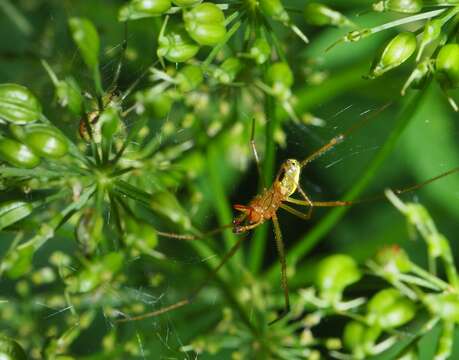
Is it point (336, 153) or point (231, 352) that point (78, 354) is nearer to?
point (231, 352)

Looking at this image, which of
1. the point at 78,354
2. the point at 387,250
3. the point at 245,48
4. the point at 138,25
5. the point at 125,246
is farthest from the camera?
the point at 138,25

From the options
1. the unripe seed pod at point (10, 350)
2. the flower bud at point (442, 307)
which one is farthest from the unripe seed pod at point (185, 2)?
the unripe seed pod at point (10, 350)

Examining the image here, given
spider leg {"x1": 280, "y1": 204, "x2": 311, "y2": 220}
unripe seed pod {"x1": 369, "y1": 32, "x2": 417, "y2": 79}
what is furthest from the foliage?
spider leg {"x1": 280, "y1": 204, "x2": 311, "y2": 220}

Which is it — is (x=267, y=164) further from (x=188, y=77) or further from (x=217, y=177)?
(x=188, y=77)

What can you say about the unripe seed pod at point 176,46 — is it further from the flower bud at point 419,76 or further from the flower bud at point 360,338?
the flower bud at point 360,338

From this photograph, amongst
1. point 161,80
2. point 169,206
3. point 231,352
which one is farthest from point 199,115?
point 231,352

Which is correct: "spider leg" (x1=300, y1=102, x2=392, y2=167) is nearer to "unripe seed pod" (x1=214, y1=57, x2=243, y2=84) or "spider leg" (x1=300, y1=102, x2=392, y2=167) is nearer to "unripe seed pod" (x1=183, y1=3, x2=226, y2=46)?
"unripe seed pod" (x1=214, y1=57, x2=243, y2=84)

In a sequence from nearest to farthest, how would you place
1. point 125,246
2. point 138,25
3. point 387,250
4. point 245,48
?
point 387,250 → point 125,246 → point 245,48 → point 138,25
